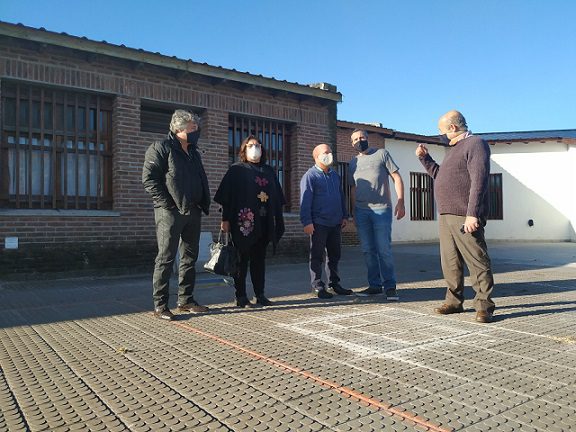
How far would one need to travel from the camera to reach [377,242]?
225 inches

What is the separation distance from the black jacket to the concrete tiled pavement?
1.10 metres

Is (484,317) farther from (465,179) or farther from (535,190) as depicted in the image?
(535,190)

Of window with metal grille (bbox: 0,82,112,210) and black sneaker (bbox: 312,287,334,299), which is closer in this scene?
black sneaker (bbox: 312,287,334,299)

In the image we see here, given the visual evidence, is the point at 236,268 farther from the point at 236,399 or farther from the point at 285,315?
the point at 236,399

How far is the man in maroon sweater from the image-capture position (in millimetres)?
4434

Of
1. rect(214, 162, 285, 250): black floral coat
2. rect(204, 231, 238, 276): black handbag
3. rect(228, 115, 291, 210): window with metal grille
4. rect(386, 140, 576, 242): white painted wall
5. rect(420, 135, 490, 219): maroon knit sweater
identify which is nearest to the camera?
rect(420, 135, 490, 219): maroon knit sweater

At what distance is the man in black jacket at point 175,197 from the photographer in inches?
182

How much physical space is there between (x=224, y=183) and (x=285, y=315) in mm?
1500

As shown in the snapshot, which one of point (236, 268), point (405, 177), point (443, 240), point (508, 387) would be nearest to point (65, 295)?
point (236, 268)

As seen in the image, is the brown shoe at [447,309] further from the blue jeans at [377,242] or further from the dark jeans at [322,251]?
the dark jeans at [322,251]

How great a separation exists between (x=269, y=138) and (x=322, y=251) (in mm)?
4835

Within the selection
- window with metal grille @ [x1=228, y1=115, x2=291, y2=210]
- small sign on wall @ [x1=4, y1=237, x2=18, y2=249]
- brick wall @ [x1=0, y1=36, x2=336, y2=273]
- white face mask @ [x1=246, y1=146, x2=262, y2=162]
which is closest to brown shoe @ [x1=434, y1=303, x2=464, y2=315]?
white face mask @ [x1=246, y1=146, x2=262, y2=162]

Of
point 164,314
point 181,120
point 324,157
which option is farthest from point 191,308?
point 324,157

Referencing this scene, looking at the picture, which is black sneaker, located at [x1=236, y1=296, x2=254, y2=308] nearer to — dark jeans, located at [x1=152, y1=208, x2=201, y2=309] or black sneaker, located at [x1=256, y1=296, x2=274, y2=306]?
black sneaker, located at [x1=256, y1=296, x2=274, y2=306]
